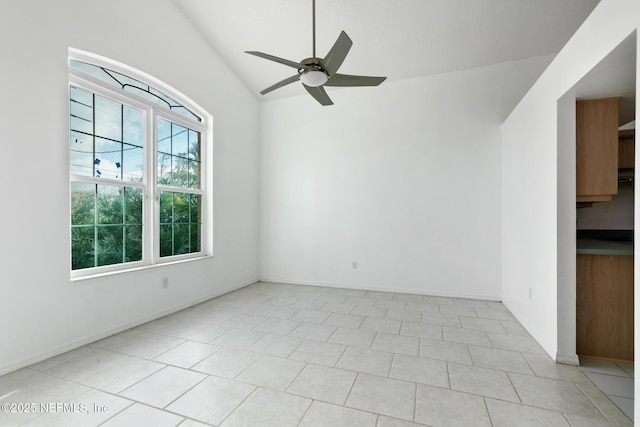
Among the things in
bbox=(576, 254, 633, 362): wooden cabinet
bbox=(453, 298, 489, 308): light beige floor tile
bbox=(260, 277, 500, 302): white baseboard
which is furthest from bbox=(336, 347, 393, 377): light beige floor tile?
bbox=(260, 277, 500, 302): white baseboard

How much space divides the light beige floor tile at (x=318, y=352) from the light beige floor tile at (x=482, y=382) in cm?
87

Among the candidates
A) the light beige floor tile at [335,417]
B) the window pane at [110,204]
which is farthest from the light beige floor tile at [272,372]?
the window pane at [110,204]

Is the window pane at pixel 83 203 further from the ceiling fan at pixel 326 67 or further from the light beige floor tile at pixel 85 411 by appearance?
the ceiling fan at pixel 326 67

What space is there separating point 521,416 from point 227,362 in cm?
197

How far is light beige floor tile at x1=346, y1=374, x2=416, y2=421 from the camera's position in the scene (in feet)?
5.31

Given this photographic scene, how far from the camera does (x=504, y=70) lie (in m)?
3.73

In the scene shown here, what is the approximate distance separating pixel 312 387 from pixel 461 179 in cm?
335

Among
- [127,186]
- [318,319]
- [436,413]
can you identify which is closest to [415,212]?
[318,319]

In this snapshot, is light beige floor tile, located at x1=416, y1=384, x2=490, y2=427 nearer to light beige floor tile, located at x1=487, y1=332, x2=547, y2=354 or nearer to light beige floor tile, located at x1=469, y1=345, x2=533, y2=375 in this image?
light beige floor tile, located at x1=469, y1=345, x2=533, y2=375

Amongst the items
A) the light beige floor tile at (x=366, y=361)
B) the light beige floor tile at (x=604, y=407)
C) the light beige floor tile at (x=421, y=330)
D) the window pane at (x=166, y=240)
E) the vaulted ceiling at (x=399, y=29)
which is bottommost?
the light beige floor tile at (x=421, y=330)

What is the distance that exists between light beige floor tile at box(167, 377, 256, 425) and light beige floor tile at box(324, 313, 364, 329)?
132 cm

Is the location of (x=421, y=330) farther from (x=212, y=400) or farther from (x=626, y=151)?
(x=626, y=151)

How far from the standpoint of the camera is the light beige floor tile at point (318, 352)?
2.21 m

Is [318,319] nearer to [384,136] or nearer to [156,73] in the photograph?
[384,136]
